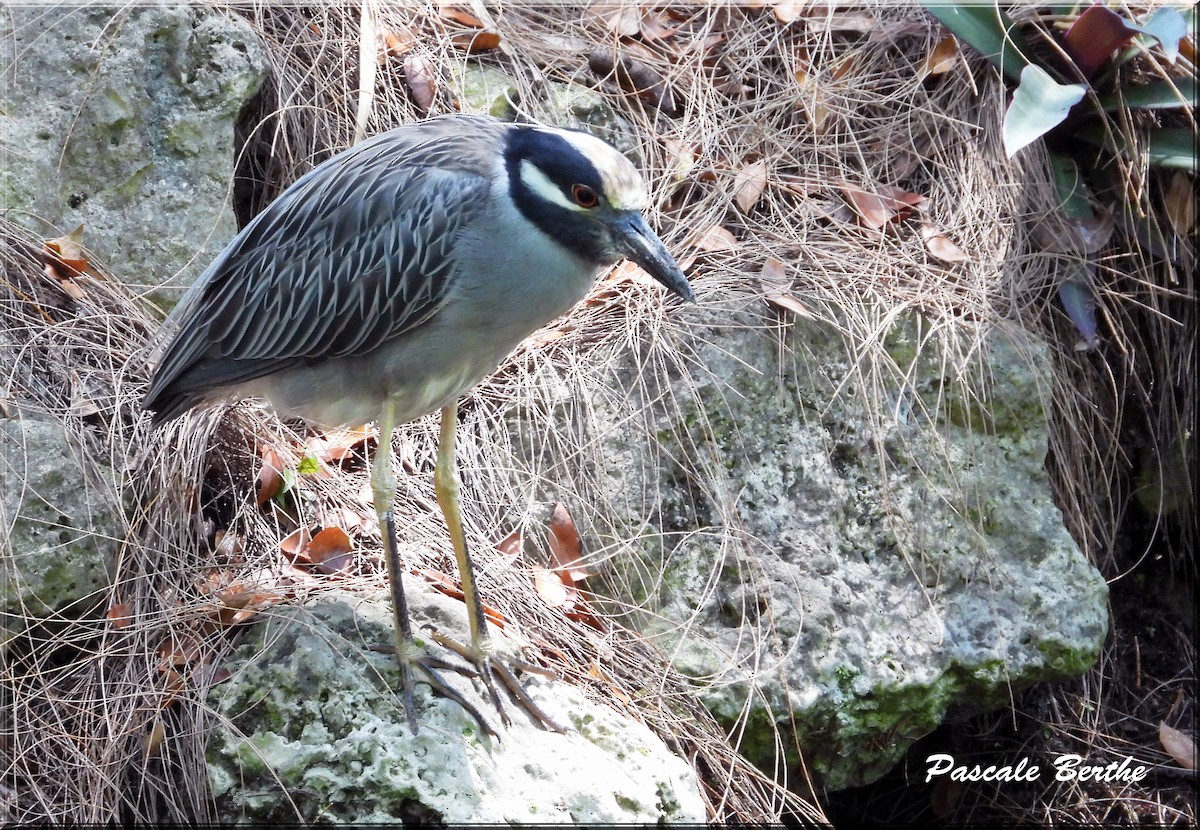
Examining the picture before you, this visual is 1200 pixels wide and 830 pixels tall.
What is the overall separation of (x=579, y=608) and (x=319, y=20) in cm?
211

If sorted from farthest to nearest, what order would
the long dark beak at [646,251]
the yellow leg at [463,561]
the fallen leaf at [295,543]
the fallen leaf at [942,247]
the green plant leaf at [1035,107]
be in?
1. the fallen leaf at [942,247]
2. the green plant leaf at [1035,107]
3. the fallen leaf at [295,543]
4. the yellow leg at [463,561]
5. the long dark beak at [646,251]

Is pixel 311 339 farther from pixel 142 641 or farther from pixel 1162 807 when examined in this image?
pixel 1162 807

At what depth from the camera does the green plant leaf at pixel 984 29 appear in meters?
3.54

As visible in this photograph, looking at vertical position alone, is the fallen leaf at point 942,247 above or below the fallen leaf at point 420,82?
below

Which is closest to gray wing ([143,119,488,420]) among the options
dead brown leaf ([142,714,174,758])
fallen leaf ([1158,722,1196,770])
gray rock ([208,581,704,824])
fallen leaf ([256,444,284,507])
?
fallen leaf ([256,444,284,507])

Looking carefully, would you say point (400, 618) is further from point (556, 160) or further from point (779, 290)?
point (779, 290)

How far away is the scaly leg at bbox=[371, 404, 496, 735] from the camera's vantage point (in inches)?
90.8

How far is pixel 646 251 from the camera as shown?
2.21 m

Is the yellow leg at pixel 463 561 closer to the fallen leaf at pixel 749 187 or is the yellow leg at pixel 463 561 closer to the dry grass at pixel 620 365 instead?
the dry grass at pixel 620 365

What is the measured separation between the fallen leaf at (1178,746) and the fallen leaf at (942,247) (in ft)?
5.46

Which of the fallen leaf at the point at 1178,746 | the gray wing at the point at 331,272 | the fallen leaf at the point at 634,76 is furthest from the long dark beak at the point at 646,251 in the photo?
the fallen leaf at the point at 1178,746

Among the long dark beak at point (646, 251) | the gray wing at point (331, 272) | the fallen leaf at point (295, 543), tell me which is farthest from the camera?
the fallen leaf at point (295, 543)

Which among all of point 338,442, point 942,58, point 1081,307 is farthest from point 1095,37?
point 338,442

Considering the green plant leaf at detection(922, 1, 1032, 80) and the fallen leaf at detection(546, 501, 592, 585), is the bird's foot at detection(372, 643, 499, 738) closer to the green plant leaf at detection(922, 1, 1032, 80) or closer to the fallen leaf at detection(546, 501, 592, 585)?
the fallen leaf at detection(546, 501, 592, 585)
